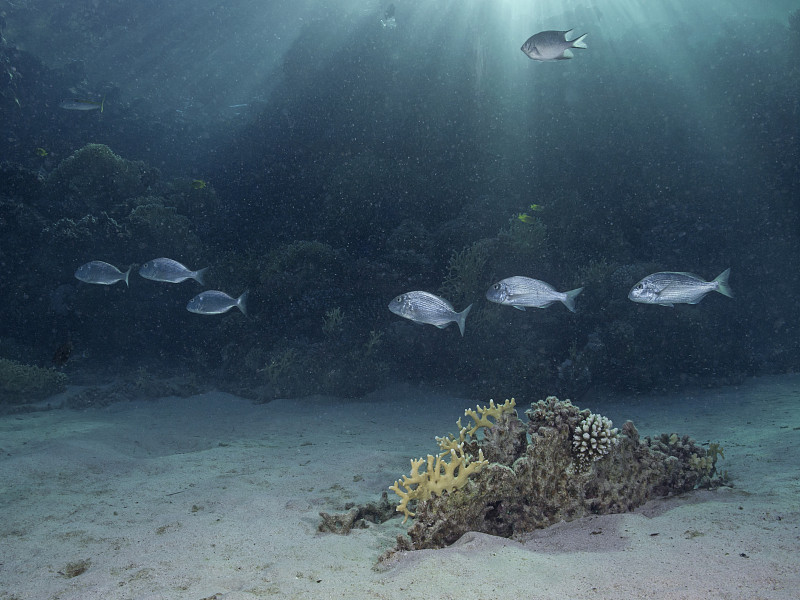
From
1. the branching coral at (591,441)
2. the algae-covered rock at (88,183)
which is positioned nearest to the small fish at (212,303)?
the branching coral at (591,441)

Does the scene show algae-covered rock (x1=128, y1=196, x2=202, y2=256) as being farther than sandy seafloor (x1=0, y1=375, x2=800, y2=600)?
Yes

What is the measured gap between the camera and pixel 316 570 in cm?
281

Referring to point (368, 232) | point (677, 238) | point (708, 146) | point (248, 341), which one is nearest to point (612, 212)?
point (677, 238)

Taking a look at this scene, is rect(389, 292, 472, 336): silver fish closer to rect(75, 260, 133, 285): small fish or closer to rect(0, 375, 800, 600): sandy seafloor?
rect(0, 375, 800, 600): sandy seafloor

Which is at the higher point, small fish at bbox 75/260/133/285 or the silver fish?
small fish at bbox 75/260/133/285

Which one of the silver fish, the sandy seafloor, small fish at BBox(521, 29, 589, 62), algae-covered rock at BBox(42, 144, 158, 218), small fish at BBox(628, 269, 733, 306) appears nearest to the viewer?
the sandy seafloor

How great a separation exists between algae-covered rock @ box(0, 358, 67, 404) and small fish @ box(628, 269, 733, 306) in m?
12.6

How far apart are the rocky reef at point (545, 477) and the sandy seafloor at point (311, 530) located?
0.18 m

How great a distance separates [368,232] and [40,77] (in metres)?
22.1

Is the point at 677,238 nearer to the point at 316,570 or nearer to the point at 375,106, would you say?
the point at 375,106

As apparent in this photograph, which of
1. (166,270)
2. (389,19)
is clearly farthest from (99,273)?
(389,19)

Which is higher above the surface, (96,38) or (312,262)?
(96,38)

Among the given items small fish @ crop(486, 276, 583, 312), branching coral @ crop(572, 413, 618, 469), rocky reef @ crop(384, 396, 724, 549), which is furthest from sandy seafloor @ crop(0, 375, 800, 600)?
small fish @ crop(486, 276, 583, 312)

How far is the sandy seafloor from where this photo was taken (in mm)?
2504
